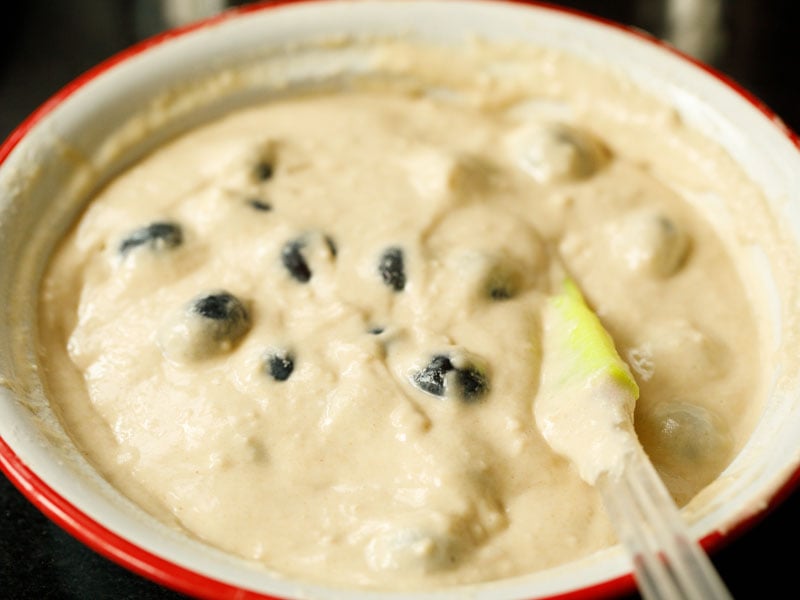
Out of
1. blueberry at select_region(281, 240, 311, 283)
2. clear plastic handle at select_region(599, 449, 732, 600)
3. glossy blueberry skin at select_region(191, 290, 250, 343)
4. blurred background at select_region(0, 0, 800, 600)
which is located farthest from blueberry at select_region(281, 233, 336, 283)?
blurred background at select_region(0, 0, 800, 600)

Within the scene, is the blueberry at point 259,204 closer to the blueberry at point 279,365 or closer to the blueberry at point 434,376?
the blueberry at point 279,365

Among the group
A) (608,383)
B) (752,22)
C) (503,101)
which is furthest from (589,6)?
(608,383)

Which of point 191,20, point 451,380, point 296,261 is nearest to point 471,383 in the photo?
point 451,380

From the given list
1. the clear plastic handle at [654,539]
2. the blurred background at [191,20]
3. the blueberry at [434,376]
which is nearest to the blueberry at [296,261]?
the blueberry at [434,376]

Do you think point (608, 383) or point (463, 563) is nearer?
point (463, 563)

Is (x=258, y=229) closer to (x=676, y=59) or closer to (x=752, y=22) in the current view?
(x=676, y=59)

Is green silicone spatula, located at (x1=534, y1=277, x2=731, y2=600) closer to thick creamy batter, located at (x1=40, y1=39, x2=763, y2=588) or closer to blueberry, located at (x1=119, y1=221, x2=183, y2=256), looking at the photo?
thick creamy batter, located at (x1=40, y1=39, x2=763, y2=588)
